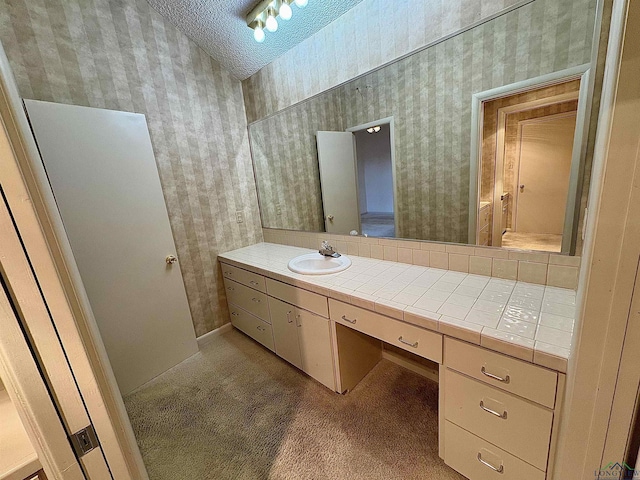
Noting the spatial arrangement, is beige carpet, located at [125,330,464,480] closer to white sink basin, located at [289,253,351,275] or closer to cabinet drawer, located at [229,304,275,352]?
cabinet drawer, located at [229,304,275,352]

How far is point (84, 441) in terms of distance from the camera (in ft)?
1.80

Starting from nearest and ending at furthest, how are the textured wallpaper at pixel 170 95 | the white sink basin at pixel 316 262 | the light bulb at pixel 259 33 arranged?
1. the textured wallpaper at pixel 170 95
2. the light bulb at pixel 259 33
3. the white sink basin at pixel 316 262

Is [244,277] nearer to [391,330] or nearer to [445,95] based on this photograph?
[391,330]

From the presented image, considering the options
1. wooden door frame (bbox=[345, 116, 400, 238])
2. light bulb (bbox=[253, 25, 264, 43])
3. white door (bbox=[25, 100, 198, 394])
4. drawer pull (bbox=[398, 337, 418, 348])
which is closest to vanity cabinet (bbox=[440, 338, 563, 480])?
drawer pull (bbox=[398, 337, 418, 348])

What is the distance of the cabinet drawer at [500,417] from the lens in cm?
93

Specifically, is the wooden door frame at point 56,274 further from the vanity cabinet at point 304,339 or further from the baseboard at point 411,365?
the baseboard at point 411,365

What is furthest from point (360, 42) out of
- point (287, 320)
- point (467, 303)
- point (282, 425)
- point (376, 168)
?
point (282, 425)

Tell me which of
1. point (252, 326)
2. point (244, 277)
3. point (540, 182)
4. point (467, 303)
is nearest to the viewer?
point (467, 303)

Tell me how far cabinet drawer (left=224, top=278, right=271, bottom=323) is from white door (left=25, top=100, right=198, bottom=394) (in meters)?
0.40

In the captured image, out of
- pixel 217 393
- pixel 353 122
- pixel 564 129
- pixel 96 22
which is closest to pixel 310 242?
pixel 353 122

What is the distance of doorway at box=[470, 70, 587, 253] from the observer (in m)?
1.16

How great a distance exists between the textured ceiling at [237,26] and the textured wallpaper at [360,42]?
59 mm

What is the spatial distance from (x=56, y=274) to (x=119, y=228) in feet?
5.26

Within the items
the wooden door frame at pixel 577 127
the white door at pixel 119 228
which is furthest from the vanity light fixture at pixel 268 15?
the wooden door frame at pixel 577 127
